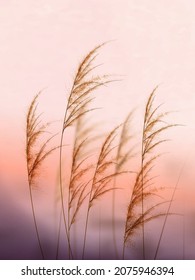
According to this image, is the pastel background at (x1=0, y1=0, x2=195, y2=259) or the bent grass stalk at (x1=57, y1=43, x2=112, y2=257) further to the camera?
the pastel background at (x1=0, y1=0, x2=195, y2=259)

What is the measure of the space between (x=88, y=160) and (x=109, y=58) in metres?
0.57

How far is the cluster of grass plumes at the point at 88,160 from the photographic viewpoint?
2740 millimetres

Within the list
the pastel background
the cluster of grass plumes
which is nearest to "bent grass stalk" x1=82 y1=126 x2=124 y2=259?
the cluster of grass plumes

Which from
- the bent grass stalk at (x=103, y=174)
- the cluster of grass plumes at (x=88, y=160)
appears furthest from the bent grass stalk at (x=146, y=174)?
the bent grass stalk at (x=103, y=174)

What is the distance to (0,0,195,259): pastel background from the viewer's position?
2855 millimetres

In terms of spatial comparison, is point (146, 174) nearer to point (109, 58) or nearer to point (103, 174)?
point (103, 174)

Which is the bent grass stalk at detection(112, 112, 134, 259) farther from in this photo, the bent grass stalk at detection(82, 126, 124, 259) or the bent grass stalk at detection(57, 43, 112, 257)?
the bent grass stalk at detection(57, 43, 112, 257)

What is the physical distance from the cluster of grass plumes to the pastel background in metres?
0.06

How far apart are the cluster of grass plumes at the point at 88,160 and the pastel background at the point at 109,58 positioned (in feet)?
0.21

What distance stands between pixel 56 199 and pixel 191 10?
1.26 metres

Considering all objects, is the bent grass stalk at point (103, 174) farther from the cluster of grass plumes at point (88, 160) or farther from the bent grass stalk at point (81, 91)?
the bent grass stalk at point (81, 91)

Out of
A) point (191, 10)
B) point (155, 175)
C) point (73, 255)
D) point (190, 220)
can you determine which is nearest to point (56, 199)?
point (73, 255)

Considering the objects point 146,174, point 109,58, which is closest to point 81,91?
point 109,58
